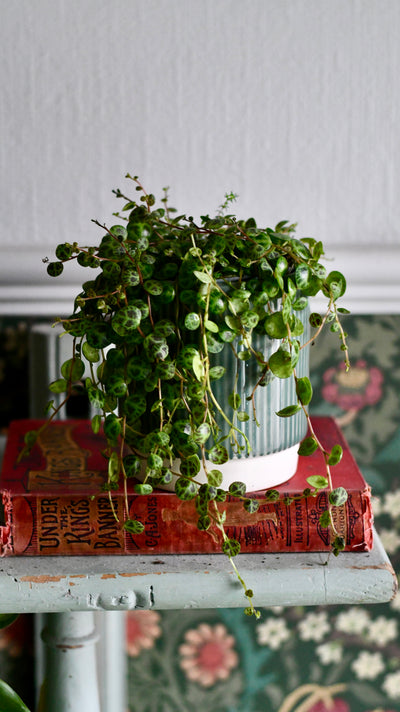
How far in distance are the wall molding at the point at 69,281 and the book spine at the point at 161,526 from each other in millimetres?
275

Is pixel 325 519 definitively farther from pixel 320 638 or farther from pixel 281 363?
pixel 320 638

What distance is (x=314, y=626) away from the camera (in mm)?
687

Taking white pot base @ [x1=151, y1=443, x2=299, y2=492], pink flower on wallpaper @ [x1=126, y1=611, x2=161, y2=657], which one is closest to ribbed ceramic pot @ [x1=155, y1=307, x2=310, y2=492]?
white pot base @ [x1=151, y1=443, x2=299, y2=492]

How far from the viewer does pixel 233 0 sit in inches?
23.6

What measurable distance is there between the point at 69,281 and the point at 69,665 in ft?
1.09

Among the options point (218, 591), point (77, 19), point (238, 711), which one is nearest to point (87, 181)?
point (77, 19)

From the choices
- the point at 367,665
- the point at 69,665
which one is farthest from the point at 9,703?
the point at 367,665

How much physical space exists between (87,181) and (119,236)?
0.26 metres

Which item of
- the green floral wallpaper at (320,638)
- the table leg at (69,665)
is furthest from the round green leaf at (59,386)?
the green floral wallpaper at (320,638)

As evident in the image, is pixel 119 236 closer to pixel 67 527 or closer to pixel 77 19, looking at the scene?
pixel 67 527

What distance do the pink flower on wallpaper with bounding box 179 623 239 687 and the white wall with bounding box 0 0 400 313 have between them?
0.37m

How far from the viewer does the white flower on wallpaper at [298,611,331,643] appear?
69cm

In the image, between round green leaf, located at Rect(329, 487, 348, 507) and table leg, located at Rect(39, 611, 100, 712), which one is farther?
table leg, located at Rect(39, 611, 100, 712)

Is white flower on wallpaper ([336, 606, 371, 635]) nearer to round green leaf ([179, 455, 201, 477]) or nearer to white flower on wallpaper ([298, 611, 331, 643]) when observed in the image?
white flower on wallpaper ([298, 611, 331, 643])
